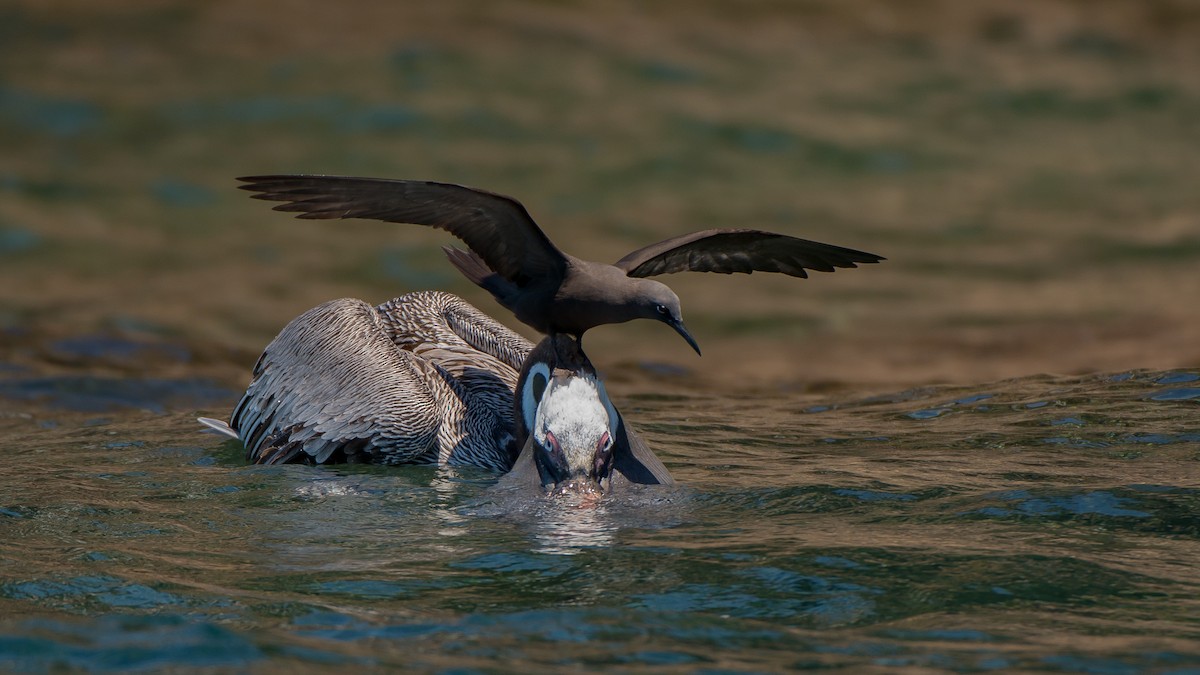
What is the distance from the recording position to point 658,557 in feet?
18.4

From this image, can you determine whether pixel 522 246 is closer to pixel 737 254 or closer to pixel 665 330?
pixel 737 254

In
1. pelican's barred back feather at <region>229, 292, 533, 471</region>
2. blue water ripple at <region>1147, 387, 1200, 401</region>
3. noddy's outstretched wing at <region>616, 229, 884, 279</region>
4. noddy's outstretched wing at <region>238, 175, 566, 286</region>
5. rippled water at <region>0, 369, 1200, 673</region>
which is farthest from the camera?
blue water ripple at <region>1147, 387, 1200, 401</region>

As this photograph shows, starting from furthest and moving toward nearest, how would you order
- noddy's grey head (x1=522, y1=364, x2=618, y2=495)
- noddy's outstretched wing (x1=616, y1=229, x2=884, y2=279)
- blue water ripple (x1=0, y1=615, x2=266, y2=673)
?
noddy's outstretched wing (x1=616, y1=229, x2=884, y2=279), noddy's grey head (x1=522, y1=364, x2=618, y2=495), blue water ripple (x1=0, y1=615, x2=266, y2=673)

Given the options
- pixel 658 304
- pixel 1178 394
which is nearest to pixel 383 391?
pixel 658 304

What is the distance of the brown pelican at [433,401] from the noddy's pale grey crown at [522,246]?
25 cm

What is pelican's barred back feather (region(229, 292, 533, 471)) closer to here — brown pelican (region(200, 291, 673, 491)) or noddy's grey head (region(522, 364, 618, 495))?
brown pelican (region(200, 291, 673, 491))

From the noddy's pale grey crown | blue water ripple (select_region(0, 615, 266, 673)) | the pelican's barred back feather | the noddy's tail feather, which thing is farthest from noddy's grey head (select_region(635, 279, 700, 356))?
blue water ripple (select_region(0, 615, 266, 673))

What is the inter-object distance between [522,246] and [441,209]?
370 millimetres

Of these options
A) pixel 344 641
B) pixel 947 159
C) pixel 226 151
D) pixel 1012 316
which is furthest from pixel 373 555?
pixel 947 159

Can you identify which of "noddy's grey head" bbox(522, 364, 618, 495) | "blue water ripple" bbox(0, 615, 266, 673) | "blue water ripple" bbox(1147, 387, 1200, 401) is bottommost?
"blue water ripple" bbox(0, 615, 266, 673)

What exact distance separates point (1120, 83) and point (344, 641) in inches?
611

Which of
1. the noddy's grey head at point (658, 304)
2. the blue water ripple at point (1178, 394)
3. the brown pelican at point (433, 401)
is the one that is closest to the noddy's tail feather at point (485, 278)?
Result: the brown pelican at point (433, 401)

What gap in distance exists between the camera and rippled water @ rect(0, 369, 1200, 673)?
468cm

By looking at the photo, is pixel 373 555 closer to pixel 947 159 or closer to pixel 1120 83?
pixel 947 159
